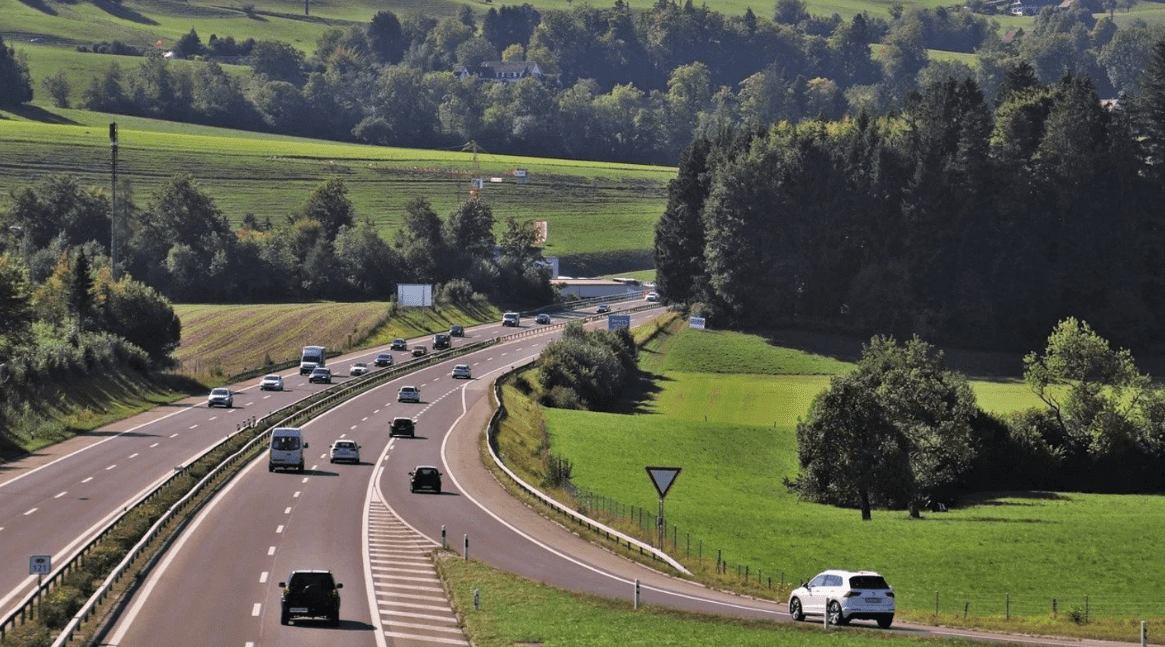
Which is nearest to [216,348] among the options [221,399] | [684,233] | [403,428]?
[221,399]

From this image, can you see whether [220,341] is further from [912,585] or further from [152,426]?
[912,585]

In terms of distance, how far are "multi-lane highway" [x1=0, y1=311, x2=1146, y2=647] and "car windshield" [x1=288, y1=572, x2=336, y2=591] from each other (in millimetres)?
893

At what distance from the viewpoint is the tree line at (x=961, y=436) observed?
8288 centimetres

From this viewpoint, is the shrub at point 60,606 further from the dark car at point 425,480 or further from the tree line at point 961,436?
the tree line at point 961,436

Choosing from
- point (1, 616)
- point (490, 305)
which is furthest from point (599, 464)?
point (490, 305)

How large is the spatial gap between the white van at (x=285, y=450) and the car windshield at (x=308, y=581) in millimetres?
35589

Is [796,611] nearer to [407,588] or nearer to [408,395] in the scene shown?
[407,588]

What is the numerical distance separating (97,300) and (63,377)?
24473 mm

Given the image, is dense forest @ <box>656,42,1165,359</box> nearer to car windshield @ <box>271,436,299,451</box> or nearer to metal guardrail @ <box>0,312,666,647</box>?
metal guardrail @ <box>0,312,666,647</box>

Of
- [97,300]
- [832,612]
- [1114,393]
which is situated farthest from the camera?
[97,300]

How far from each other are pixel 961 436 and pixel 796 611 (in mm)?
48364

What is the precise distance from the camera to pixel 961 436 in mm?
92875

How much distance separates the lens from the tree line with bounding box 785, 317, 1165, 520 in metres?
82.9

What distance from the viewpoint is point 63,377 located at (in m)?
101
